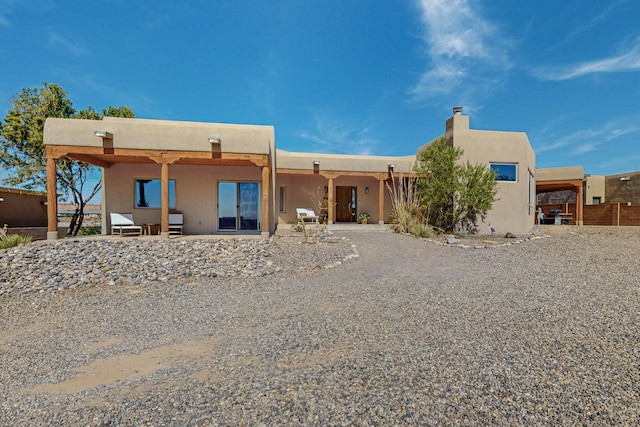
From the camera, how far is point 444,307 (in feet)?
13.6

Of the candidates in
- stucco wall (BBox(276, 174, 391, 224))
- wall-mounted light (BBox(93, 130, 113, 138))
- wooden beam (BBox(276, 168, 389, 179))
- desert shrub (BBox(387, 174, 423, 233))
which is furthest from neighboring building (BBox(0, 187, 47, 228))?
desert shrub (BBox(387, 174, 423, 233))

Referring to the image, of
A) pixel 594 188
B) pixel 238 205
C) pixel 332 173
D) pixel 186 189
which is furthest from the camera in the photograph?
pixel 594 188

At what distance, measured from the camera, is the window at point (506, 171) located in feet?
39.9

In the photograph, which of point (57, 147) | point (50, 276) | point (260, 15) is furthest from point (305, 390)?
point (260, 15)

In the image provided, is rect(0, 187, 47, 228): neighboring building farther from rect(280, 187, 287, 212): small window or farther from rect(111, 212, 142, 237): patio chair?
rect(280, 187, 287, 212): small window

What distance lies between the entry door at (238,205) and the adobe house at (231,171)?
0.13 feet

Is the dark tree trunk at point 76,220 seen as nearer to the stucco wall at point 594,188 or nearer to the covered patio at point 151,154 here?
the covered patio at point 151,154

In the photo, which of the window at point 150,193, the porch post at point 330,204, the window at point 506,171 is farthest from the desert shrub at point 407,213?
the window at point 150,193

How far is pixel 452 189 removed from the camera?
11.3 m

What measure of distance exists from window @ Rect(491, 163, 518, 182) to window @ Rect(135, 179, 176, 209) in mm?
13295

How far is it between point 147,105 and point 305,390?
19.0 metres

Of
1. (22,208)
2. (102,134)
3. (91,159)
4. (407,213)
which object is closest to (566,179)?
(407,213)

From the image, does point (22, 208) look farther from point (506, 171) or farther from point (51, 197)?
point (506, 171)

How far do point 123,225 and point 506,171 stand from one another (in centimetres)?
1533
